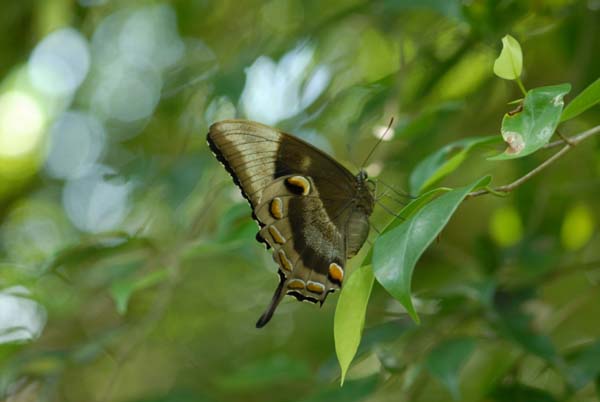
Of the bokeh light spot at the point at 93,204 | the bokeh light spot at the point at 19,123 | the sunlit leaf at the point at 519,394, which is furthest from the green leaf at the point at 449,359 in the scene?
the bokeh light spot at the point at 19,123

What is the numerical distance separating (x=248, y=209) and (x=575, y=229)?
2.88ft

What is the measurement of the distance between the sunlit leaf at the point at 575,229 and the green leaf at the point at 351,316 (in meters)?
1.06

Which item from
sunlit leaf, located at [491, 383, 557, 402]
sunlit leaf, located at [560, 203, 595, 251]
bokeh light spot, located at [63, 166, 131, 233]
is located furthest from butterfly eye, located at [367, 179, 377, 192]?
bokeh light spot, located at [63, 166, 131, 233]

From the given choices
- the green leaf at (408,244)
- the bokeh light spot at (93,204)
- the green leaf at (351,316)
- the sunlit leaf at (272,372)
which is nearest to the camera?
the green leaf at (408,244)

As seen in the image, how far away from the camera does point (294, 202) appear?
4.19 ft

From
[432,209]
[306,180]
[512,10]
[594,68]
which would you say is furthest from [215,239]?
[594,68]

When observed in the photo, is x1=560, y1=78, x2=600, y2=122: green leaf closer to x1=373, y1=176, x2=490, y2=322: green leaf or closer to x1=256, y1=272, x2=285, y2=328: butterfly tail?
x1=373, y1=176, x2=490, y2=322: green leaf

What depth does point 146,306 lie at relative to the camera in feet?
8.22

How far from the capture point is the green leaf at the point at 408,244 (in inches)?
30.4

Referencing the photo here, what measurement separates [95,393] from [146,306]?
63 centimetres

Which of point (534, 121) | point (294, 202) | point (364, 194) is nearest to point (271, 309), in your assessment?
point (294, 202)

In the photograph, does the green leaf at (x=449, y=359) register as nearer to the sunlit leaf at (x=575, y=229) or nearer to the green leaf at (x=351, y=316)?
the green leaf at (x=351, y=316)

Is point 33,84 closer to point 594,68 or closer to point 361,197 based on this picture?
point 361,197

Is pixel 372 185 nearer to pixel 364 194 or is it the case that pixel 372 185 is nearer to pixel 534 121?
pixel 364 194
